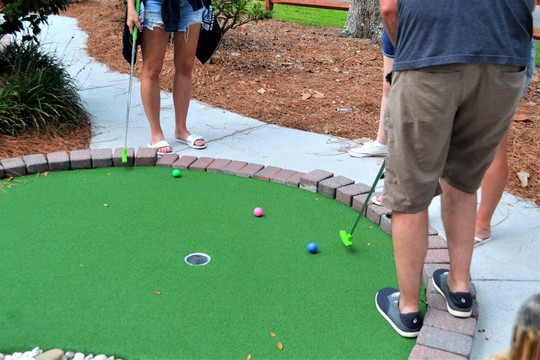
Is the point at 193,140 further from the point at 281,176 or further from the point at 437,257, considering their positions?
the point at 437,257

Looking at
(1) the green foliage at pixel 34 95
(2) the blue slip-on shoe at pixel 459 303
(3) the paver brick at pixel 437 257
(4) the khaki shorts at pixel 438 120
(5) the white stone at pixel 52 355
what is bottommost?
(5) the white stone at pixel 52 355

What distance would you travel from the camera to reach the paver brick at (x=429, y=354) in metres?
2.04

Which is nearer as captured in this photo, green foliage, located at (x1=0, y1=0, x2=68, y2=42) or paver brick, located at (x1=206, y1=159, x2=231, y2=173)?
paver brick, located at (x1=206, y1=159, x2=231, y2=173)

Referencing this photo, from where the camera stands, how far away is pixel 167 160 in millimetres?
3877

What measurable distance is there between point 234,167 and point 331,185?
0.68 metres

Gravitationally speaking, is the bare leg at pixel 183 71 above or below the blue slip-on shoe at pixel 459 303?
above

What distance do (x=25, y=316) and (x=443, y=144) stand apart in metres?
1.68

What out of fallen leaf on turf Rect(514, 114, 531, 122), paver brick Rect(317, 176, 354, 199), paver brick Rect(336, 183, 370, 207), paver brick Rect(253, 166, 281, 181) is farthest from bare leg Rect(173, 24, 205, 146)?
fallen leaf on turf Rect(514, 114, 531, 122)

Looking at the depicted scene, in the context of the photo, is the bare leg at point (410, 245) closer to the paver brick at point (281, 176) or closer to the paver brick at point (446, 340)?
the paver brick at point (446, 340)

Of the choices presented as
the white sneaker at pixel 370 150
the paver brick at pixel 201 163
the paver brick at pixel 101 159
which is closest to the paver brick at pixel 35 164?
the paver brick at pixel 101 159

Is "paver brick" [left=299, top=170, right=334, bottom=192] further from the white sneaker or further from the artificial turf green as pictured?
the white sneaker

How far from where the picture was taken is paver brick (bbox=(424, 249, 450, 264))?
2.66 meters

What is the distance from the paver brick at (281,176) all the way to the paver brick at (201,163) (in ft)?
1.54

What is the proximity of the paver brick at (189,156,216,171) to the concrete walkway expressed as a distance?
224mm
